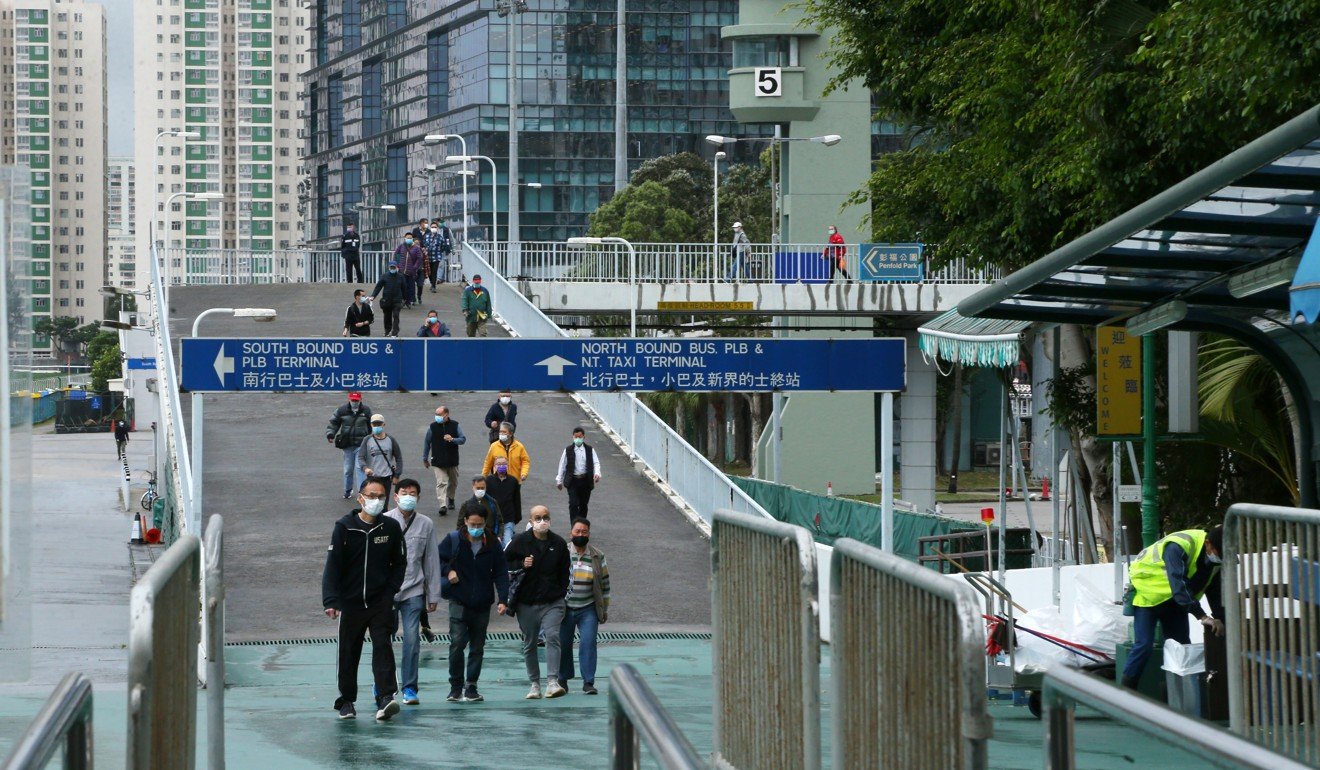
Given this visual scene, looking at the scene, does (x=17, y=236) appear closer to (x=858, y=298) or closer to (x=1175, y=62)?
(x=1175, y=62)

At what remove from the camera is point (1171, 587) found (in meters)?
11.9

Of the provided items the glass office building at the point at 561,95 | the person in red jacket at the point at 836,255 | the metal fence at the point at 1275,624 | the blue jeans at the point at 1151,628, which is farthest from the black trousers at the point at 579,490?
the glass office building at the point at 561,95

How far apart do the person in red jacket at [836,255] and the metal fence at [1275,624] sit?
129 feet

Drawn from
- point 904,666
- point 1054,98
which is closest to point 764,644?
point 904,666

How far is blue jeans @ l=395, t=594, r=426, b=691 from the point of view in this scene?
13.5 meters

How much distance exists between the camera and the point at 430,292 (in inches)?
1930

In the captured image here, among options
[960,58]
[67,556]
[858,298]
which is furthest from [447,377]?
[858,298]

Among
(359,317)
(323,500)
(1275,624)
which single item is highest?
(359,317)

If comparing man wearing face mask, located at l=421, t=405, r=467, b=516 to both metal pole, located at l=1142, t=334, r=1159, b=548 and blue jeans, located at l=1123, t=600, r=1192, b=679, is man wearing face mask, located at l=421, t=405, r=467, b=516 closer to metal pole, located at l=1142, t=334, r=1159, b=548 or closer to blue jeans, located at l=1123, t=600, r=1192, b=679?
metal pole, located at l=1142, t=334, r=1159, b=548

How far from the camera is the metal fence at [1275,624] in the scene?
22.3ft

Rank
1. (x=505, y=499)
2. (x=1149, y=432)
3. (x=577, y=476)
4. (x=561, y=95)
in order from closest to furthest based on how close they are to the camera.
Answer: (x=1149, y=432)
(x=505, y=499)
(x=577, y=476)
(x=561, y=95)

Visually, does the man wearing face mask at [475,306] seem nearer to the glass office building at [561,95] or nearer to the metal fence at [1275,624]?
the metal fence at [1275,624]

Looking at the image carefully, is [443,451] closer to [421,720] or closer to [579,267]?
[421,720]

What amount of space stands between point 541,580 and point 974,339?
5.84m
